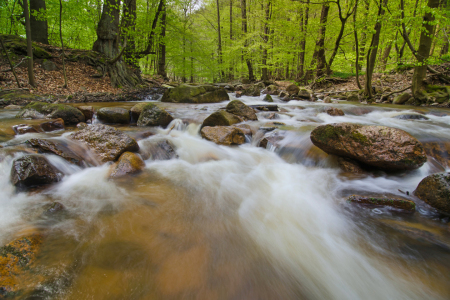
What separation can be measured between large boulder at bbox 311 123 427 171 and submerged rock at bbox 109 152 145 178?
3369 mm

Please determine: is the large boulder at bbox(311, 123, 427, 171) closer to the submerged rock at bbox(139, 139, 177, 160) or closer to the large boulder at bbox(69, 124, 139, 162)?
the submerged rock at bbox(139, 139, 177, 160)

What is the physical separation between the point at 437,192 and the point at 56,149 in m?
5.51

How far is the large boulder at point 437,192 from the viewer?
2441 mm

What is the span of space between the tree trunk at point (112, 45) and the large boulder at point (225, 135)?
840 cm

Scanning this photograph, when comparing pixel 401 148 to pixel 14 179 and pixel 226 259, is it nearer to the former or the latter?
pixel 226 259

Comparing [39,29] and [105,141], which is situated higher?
[39,29]

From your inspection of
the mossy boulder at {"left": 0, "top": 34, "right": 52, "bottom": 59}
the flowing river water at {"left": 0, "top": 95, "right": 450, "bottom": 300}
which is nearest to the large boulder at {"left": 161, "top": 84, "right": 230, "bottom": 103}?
the mossy boulder at {"left": 0, "top": 34, "right": 52, "bottom": 59}

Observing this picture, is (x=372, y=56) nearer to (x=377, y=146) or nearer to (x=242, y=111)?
(x=242, y=111)

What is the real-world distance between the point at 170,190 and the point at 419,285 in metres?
2.85

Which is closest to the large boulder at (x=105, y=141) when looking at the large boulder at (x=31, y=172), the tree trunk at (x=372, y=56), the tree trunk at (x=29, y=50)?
→ the large boulder at (x=31, y=172)

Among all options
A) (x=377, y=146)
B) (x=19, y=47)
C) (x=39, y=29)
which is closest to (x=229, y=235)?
(x=377, y=146)

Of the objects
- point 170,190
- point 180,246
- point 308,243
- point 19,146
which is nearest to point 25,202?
Result: point 19,146

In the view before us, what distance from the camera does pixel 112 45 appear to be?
38.9ft

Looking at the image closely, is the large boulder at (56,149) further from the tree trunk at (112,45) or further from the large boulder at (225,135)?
the tree trunk at (112,45)
